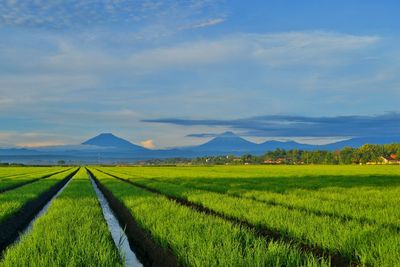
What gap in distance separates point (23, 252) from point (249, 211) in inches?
232

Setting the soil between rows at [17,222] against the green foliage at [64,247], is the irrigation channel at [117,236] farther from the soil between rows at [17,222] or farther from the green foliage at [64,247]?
the green foliage at [64,247]

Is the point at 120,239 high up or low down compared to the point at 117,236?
up

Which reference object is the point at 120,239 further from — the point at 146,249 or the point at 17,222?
the point at 17,222

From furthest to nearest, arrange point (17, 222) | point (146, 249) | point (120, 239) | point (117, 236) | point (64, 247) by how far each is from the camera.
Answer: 1. point (17, 222)
2. point (117, 236)
3. point (146, 249)
4. point (120, 239)
5. point (64, 247)

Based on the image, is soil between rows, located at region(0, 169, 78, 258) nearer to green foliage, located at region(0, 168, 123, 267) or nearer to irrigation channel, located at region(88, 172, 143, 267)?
green foliage, located at region(0, 168, 123, 267)

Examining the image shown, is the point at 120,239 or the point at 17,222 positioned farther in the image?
the point at 17,222

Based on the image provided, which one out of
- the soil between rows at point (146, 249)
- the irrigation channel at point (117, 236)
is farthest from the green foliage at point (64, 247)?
the soil between rows at point (146, 249)

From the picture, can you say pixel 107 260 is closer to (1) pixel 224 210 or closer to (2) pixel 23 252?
(2) pixel 23 252

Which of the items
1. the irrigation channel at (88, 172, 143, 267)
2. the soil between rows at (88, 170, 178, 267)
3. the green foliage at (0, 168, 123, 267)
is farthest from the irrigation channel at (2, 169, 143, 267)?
the green foliage at (0, 168, 123, 267)

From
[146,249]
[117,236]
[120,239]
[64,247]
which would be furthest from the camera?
[117,236]

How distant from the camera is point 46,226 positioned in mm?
9430

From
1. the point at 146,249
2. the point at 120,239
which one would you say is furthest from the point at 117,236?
the point at 120,239

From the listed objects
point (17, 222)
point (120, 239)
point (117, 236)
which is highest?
point (120, 239)

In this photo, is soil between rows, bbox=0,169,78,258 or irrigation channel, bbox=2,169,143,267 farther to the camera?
soil between rows, bbox=0,169,78,258
